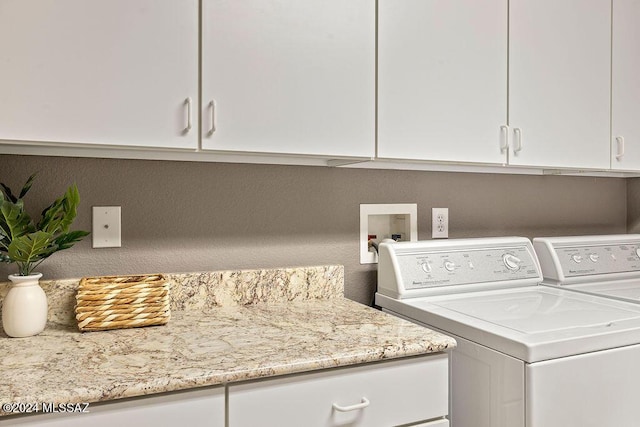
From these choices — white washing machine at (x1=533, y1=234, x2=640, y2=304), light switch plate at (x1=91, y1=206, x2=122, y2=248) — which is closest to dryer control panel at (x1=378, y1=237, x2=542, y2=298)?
white washing machine at (x1=533, y1=234, x2=640, y2=304)

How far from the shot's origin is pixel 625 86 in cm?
188

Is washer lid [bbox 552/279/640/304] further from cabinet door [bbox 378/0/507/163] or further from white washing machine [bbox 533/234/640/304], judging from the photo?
cabinet door [bbox 378/0/507/163]

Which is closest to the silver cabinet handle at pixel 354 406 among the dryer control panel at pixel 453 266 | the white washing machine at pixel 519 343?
the white washing machine at pixel 519 343

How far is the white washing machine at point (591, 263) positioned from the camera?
1.83m

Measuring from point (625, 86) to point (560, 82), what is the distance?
38 centimetres

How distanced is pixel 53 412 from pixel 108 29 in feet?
2.81

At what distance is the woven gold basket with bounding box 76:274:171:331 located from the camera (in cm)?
122

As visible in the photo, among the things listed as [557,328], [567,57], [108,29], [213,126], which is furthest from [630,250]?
[108,29]

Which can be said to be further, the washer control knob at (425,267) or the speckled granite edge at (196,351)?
the washer control knob at (425,267)

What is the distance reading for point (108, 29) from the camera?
3.69 feet

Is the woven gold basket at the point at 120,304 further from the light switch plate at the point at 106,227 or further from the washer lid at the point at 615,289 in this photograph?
the washer lid at the point at 615,289

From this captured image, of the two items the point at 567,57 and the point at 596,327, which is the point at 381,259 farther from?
the point at 567,57

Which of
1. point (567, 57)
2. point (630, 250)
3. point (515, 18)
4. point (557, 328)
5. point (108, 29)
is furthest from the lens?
point (630, 250)

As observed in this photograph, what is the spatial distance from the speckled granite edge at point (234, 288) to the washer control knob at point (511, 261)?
25.0 inches
